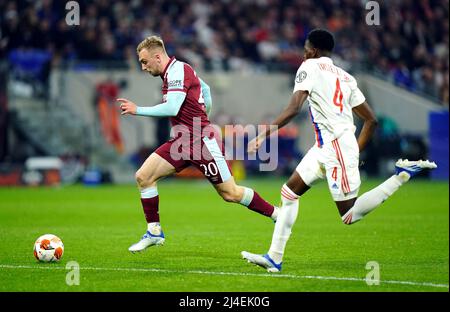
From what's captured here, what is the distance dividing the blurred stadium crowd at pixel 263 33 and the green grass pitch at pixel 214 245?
7.97 m

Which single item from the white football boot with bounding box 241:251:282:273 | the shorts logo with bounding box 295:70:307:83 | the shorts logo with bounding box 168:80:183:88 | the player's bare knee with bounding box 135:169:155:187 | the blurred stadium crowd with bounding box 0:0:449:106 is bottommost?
the white football boot with bounding box 241:251:282:273

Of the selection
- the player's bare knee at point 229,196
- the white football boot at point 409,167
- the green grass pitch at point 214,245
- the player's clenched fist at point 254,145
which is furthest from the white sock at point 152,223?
the white football boot at point 409,167

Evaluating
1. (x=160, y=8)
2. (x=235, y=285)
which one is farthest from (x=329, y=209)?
(x=160, y=8)

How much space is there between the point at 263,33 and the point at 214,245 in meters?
19.9

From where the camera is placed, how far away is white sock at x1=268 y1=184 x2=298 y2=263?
8891mm

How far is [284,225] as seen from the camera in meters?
8.91

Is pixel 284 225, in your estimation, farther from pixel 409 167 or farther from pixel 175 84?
pixel 175 84

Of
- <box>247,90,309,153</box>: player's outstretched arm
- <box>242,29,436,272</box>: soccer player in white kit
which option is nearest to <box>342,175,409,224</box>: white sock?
<box>242,29,436,272</box>: soccer player in white kit

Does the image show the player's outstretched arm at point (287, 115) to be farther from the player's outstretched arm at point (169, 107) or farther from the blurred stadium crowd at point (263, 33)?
the blurred stadium crowd at point (263, 33)

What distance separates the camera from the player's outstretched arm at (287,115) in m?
8.59

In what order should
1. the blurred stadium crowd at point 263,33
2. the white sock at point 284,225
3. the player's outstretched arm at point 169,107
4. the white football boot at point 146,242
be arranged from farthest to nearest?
1. the blurred stadium crowd at point 263,33
2. the white football boot at point 146,242
3. the player's outstretched arm at point 169,107
4. the white sock at point 284,225

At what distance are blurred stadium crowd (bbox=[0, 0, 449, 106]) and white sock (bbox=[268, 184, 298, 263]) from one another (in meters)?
18.6

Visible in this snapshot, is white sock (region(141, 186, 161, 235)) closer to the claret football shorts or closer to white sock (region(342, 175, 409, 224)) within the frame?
the claret football shorts

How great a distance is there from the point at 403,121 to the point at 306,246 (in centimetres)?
1946
